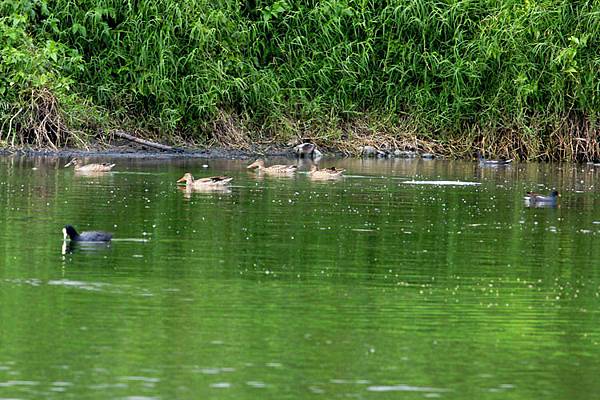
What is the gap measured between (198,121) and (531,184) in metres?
8.84

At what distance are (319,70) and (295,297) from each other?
2120cm

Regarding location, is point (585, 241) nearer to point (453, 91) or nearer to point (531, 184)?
point (531, 184)

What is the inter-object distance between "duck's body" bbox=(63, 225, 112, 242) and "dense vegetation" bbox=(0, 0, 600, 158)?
15.3 m

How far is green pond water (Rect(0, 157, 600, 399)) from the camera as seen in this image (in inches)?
362

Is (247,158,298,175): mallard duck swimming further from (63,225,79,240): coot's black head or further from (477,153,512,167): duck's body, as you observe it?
(63,225,79,240): coot's black head

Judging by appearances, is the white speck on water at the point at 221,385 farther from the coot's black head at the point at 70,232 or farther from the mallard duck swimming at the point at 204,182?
the mallard duck swimming at the point at 204,182

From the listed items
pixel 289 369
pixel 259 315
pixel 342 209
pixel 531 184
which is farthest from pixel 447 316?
pixel 531 184

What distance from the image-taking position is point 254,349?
999cm

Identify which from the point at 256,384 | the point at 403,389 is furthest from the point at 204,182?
the point at 403,389

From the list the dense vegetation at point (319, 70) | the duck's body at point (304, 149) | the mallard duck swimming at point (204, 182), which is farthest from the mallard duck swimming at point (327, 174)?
the duck's body at point (304, 149)

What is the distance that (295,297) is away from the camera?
12.1 meters

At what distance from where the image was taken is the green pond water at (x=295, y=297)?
9.20 metres

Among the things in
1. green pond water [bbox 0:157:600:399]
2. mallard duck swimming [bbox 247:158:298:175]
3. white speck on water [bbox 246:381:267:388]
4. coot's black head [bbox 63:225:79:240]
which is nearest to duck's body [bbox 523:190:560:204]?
green pond water [bbox 0:157:600:399]

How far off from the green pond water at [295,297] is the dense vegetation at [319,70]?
10.0 m
